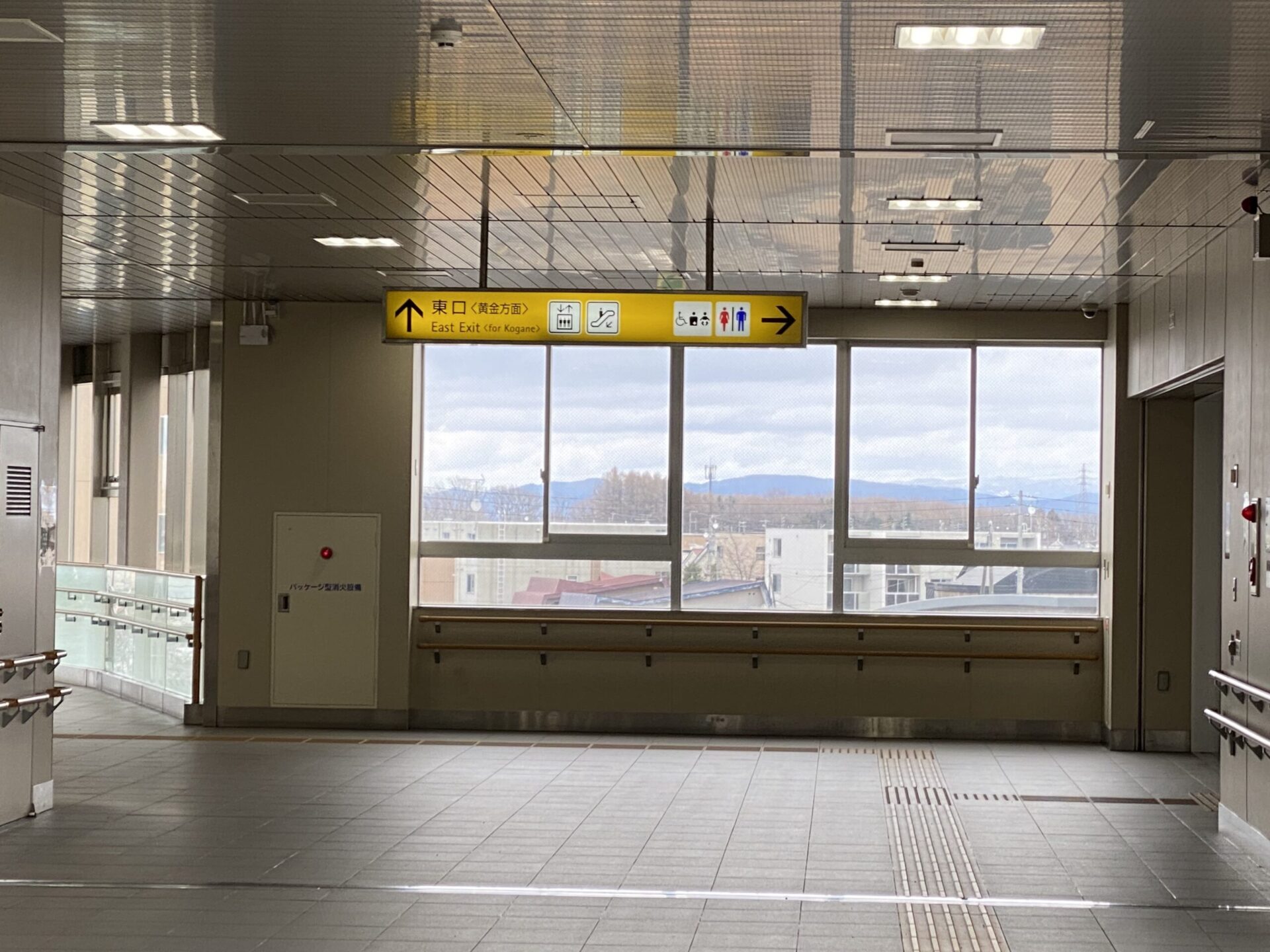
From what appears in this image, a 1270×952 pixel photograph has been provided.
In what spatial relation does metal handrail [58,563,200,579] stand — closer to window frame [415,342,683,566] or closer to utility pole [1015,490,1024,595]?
window frame [415,342,683,566]

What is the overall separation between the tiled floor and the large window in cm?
157

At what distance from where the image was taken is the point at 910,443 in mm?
12078

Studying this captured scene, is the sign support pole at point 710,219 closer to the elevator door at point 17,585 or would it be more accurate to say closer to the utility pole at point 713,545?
the elevator door at point 17,585

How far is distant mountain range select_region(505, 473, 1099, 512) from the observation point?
469 inches

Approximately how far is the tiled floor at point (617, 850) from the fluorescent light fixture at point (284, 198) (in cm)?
339

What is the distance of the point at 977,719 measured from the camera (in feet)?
38.3

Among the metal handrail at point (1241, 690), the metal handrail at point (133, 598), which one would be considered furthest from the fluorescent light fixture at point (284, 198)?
the metal handrail at point (1241, 690)

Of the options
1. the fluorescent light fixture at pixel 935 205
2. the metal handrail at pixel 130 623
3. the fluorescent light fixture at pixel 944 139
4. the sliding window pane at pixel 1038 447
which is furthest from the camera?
the metal handrail at pixel 130 623

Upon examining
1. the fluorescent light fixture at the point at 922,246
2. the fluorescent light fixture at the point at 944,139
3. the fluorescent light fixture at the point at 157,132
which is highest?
the fluorescent light fixture at the point at 157,132

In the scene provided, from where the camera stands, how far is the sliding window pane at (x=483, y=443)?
12258 mm

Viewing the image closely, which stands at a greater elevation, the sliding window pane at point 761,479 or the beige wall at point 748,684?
the sliding window pane at point 761,479

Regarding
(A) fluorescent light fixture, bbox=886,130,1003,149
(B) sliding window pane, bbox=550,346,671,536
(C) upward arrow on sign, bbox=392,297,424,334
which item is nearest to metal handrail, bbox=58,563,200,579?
(B) sliding window pane, bbox=550,346,671,536

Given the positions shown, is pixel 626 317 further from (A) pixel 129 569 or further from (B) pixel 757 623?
(A) pixel 129 569

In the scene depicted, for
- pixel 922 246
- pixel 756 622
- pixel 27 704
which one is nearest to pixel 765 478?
pixel 756 622
